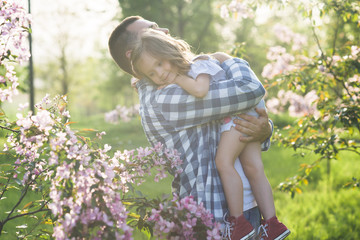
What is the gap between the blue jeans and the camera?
2048mm

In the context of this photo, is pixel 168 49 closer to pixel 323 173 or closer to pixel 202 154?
pixel 202 154

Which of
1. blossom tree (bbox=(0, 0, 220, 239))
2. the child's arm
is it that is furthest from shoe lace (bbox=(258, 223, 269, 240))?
the child's arm

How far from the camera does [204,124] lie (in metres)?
2.03

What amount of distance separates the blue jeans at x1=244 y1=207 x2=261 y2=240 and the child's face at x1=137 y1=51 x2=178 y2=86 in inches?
34.2

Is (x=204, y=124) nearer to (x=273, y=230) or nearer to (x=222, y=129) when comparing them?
(x=222, y=129)

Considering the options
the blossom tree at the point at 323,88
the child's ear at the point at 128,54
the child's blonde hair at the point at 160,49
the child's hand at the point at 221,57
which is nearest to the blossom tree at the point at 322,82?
the blossom tree at the point at 323,88

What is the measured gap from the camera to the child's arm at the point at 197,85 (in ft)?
6.20

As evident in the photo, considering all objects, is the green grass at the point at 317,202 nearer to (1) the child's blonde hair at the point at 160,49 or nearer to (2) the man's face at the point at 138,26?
(1) the child's blonde hair at the point at 160,49

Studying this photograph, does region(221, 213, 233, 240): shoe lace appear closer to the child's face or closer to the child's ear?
the child's face

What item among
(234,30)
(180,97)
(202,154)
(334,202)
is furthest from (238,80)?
(234,30)

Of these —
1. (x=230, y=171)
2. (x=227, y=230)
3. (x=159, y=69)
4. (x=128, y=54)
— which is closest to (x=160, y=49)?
(x=159, y=69)

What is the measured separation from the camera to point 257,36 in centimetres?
2086

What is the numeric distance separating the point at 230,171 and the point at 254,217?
38cm

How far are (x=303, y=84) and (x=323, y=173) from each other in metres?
4.06
